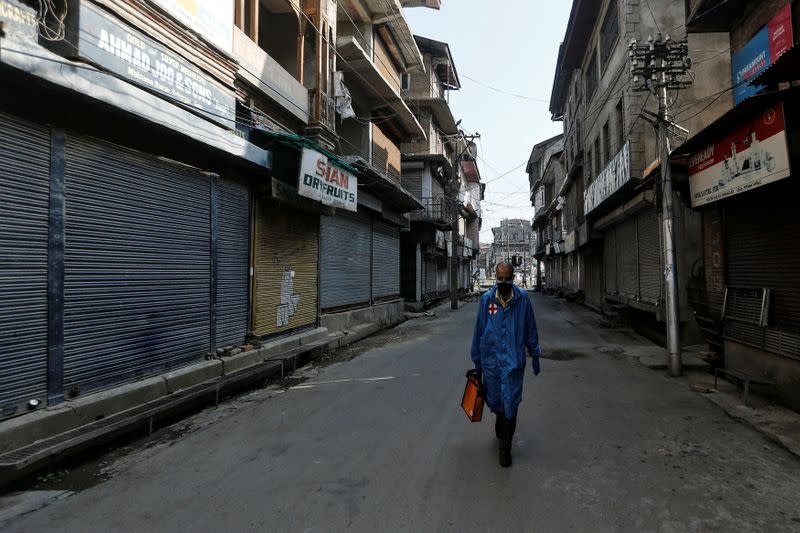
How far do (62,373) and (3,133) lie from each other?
2.64m

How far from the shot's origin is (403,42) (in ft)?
68.0

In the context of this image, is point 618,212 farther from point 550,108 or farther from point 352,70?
point 550,108

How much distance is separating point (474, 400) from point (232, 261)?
19.8 feet

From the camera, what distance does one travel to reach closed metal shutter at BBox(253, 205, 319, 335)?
32.3ft

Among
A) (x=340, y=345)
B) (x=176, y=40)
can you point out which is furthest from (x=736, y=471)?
(x=340, y=345)

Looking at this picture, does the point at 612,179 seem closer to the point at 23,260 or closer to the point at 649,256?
the point at 649,256

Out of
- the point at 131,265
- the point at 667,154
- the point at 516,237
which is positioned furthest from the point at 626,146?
the point at 516,237

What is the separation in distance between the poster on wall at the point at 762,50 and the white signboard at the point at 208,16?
330 inches

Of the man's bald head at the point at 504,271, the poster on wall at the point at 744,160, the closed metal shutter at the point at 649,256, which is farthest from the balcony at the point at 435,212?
the man's bald head at the point at 504,271

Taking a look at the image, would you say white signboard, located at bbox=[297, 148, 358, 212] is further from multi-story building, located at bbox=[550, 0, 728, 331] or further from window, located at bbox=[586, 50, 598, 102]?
window, located at bbox=[586, 50, 598, 102]

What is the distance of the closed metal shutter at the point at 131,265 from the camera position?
18.0 ft

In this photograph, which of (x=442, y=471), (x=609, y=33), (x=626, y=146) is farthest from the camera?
(x=609, y=33)

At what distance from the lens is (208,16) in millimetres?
7891

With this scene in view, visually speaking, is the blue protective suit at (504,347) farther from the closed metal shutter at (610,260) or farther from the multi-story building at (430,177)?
the multi-story building at (430,177)
